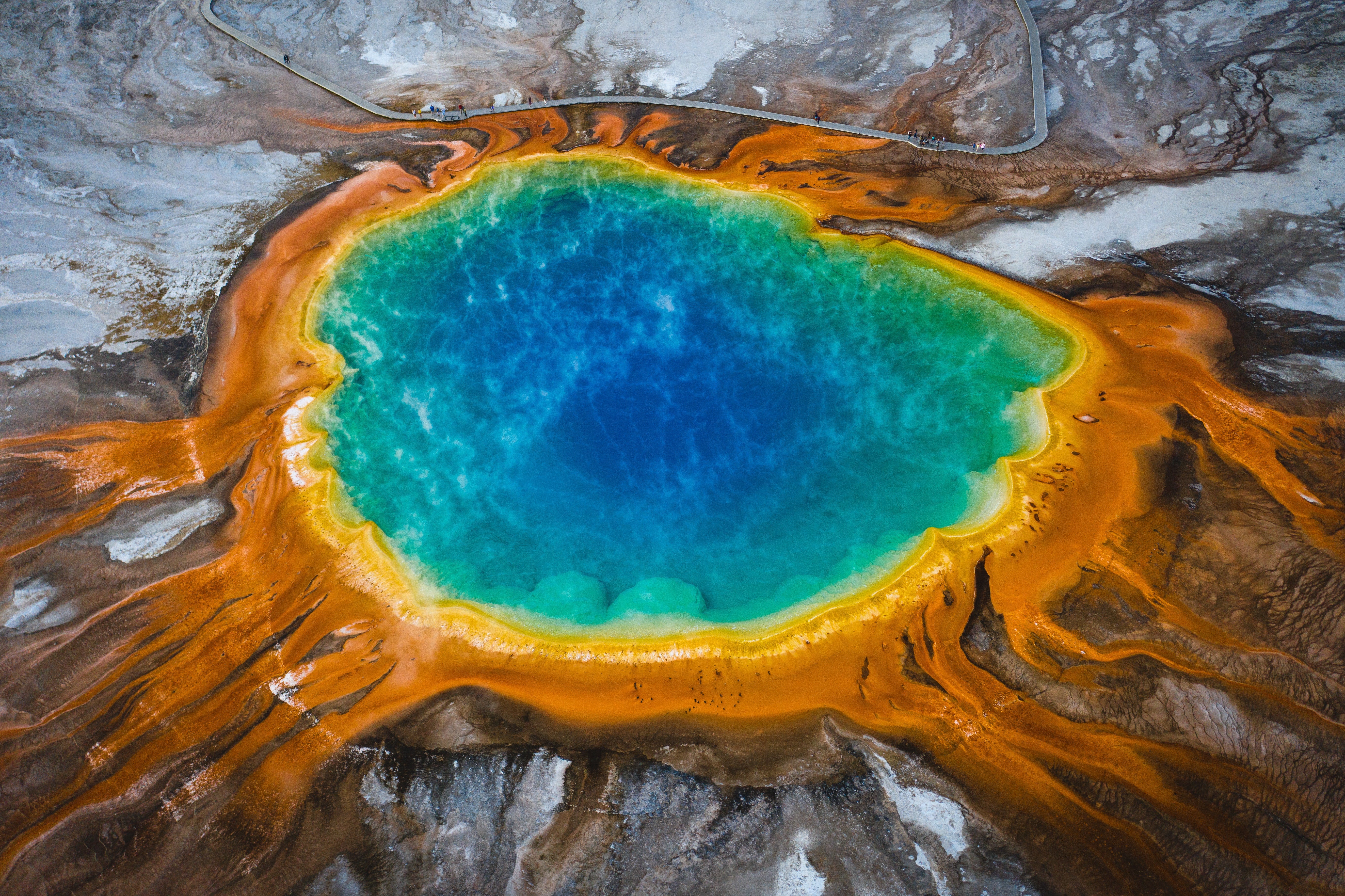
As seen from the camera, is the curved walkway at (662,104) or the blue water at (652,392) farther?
the curved walkway at (662,104)

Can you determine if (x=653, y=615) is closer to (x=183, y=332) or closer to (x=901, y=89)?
Answer: (x=183, y=332)

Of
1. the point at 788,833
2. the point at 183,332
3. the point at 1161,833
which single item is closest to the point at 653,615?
the point at 788,833

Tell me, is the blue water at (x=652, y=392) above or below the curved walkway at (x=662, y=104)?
below

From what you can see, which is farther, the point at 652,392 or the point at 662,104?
the point at 662,104

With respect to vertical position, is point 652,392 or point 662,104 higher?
point 662,104
